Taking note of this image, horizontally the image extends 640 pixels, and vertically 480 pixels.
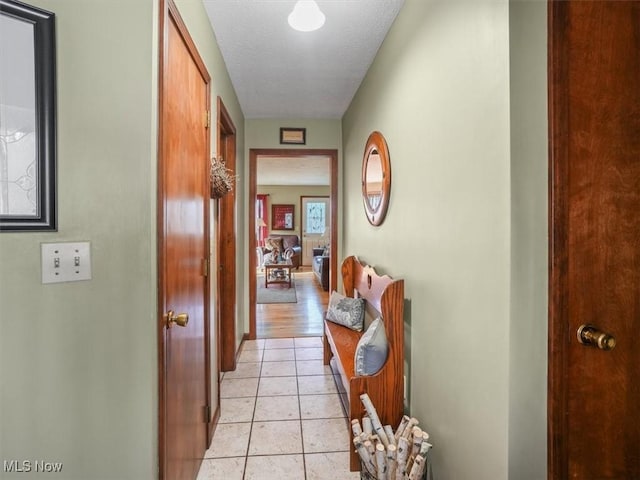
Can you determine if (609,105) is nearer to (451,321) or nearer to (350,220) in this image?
(451,321)

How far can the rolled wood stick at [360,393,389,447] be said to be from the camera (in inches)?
59.6

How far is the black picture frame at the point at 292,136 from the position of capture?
12.3 ft

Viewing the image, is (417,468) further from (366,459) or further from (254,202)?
(254,202)

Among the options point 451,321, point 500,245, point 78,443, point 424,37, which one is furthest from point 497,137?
point 78,443

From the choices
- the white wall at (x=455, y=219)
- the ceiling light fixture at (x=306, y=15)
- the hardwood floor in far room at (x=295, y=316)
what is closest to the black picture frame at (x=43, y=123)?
the ceiling light fixture at (x=306, y=15)

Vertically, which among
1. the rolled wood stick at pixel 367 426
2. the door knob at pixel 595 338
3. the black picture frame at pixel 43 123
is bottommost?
the rolled wood stick at pixel 367 426

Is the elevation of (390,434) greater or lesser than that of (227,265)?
lesser

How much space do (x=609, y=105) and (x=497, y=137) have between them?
0.26 meters

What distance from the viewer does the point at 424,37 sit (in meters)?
1.58

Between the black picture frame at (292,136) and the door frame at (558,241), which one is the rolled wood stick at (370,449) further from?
the black picture frame at (292,136)

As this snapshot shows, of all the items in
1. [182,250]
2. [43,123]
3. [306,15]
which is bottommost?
[182,250]

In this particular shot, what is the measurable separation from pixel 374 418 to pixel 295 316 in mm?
3147

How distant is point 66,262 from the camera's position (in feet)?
3.21

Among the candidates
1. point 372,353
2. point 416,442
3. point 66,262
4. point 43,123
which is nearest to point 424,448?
point 416,442
